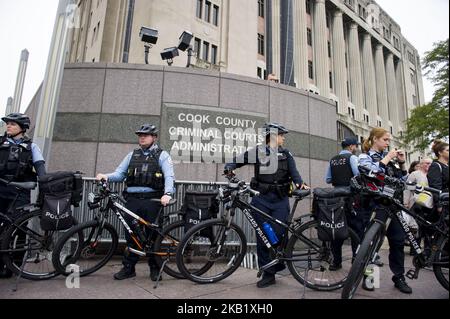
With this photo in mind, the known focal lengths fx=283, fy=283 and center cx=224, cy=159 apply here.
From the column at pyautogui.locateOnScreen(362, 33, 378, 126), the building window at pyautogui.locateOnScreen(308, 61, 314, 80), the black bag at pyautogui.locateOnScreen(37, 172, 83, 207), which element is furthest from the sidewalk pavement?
the column at pyautogui.locateOnScreen(362, 33, 378, 126)

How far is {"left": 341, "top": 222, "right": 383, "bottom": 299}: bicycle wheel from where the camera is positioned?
2.86 metres

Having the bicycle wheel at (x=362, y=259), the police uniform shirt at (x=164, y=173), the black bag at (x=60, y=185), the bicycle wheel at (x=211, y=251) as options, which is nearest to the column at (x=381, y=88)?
the bicycle wheel at (x=362, y=259)

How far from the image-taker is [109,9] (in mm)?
25562

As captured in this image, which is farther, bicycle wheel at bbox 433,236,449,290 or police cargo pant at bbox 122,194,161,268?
police cargo pant at bbox 122,194,161,268

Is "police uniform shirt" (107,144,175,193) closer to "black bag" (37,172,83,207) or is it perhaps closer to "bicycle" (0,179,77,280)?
"black bag" (37,172,83,207)

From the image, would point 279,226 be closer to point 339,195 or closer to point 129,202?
point 339,195

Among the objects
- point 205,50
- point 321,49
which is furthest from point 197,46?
point 321,49

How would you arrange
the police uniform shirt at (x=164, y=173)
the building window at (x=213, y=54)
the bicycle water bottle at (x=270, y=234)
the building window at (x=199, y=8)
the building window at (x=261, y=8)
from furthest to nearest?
1. the building window at (x=261, y=8)
2. the building window at (x=213, y=54)
3. the building window at (x=199, y=8)
4. the police uniform shirt at (x=164, y=173)
5. the bicycle water bottle at (x=270, y=234)

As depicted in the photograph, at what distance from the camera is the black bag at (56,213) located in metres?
3.68

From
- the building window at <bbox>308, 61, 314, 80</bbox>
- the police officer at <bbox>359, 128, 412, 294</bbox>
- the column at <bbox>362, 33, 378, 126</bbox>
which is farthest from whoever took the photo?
the column at <bbox>362, 33, 378, 126</bbox>

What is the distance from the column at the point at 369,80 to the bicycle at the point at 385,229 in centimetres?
4321

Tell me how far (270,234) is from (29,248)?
10.6 ft

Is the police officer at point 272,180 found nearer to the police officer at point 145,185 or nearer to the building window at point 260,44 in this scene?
the police officer at point 145,185

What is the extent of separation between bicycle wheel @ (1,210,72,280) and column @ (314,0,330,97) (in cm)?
3472
